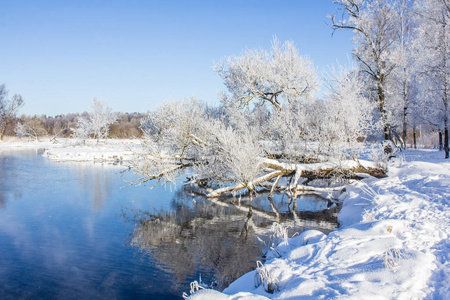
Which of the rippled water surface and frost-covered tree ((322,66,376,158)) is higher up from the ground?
frost-covered tree ((322,66,376,158))

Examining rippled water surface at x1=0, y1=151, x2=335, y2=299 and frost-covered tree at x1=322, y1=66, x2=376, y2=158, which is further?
frost-covered tree at x1=322, y1=66, x2=376, y2=158

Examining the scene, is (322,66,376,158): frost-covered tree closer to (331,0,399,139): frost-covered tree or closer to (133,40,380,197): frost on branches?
(133,40,380,197): frost on branches

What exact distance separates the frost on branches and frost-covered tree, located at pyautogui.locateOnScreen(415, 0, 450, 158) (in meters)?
3.78

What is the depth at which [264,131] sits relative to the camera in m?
15.9

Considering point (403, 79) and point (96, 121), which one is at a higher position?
point (403, 79)

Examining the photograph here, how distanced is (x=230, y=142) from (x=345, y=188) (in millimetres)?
5613

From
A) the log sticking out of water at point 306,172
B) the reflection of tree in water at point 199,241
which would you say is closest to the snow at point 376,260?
the reflection of tree in water at point 199,241

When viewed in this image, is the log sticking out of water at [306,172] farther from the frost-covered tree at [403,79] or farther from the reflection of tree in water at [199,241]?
the frost-covered tree at [403,79]

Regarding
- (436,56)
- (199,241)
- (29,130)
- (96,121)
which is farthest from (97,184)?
(29,130)

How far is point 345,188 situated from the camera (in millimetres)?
14039

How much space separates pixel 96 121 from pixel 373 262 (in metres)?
45.0

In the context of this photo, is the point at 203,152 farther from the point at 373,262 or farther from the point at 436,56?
the point at 436,56

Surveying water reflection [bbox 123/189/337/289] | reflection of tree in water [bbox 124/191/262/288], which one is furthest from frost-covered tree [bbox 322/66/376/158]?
reflection of tree in water [bbox 124/191/262/288]

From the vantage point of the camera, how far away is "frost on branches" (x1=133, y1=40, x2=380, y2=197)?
534 inches
